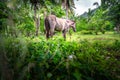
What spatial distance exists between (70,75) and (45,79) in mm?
309

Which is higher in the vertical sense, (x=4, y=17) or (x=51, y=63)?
(x=4, y=17)

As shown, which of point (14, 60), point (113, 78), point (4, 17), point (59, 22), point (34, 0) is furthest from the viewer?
point (59, 22)

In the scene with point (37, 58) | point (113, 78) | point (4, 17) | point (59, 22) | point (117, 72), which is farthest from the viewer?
→ point (59, 22)

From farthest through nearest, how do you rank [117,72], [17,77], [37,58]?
[117,72], [37,58], [17,77]

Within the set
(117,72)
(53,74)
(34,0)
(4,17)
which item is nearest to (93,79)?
(53,74)

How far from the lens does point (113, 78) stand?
9.14ft

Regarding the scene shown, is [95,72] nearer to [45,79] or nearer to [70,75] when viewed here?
[70,75]

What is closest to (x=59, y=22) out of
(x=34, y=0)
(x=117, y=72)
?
(x=34, y=0)

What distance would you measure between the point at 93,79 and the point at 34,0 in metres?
2.86

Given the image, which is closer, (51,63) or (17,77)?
(17,77)

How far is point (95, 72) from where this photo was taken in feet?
9.45

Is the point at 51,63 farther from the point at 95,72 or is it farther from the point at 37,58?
the point at 95,72

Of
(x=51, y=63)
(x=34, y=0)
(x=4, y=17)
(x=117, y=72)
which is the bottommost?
(x=117, y=72)

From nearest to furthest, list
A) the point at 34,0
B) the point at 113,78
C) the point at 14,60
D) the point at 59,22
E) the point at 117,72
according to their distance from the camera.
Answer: the point at 14,60 < the point at 113,78 < the point at 117,72 < the point at 34,0 < the point at 59,22
